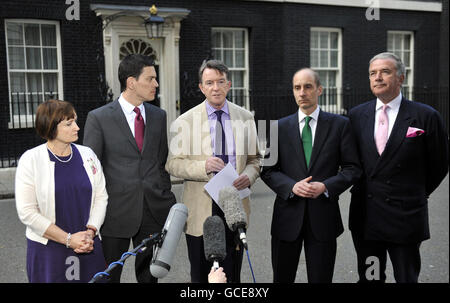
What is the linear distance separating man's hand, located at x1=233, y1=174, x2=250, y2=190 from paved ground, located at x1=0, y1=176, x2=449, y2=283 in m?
1.82

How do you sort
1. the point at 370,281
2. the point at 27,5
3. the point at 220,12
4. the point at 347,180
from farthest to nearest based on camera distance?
the point at 220,12, the point at 27,5, the point at 370,281, the point at 347,180

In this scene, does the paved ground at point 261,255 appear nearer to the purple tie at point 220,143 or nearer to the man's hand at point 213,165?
the purple tie at point 220,143

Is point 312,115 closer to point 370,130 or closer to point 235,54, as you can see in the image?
point 370,130

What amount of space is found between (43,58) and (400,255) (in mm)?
10463

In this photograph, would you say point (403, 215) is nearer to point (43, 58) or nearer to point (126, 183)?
point (126, 183)

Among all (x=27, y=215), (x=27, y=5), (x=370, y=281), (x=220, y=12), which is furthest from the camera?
(x=220, y=12)

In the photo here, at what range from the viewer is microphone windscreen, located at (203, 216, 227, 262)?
2141 mm

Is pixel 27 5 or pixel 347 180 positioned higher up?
pixel 27 5

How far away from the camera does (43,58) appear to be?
1145 cm

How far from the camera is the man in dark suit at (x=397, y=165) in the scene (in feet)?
10.5

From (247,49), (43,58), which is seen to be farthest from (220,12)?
(43,58)

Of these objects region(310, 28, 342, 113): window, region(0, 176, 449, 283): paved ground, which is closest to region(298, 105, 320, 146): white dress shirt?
region(0, 176, 449, 283): paved ground

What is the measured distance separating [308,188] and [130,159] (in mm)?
1258

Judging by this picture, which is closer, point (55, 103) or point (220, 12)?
point (55, 103)
